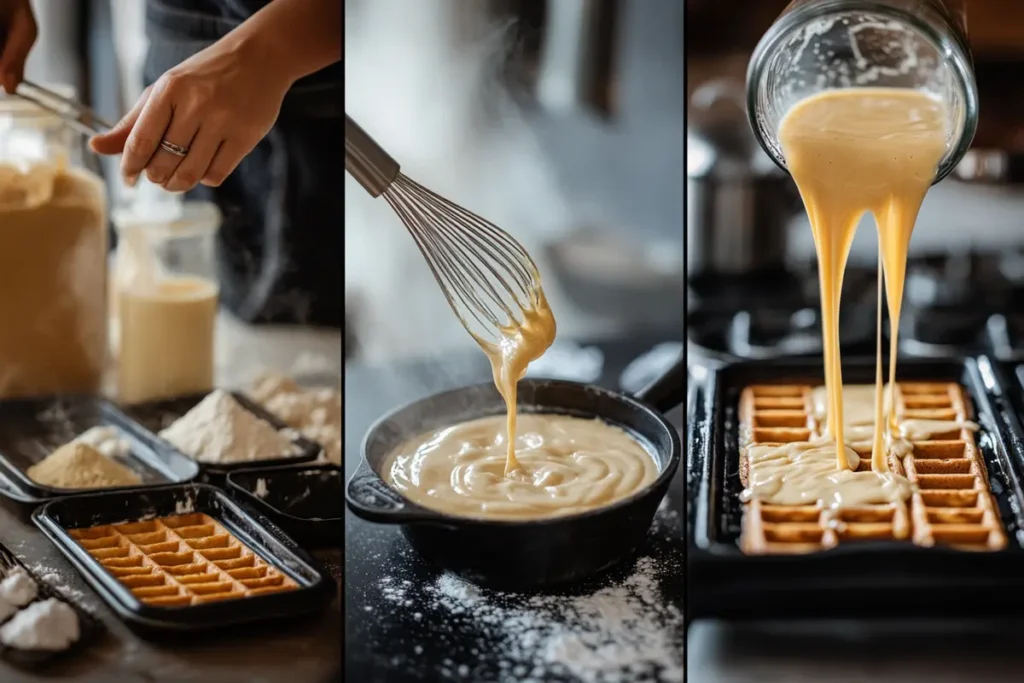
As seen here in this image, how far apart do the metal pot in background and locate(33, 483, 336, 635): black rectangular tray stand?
2.98 ft

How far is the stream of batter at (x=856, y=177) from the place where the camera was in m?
1.03

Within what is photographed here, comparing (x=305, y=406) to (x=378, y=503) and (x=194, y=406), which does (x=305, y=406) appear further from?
(x=378, y=503)

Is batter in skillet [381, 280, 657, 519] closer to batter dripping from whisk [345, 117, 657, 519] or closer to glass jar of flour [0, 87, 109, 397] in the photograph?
batter dripping from whisk [345, 117, 657, 519]

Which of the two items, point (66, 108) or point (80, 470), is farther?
point (66, 108)

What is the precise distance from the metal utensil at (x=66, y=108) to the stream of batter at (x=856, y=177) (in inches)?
29.8

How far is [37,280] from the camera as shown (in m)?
1.37

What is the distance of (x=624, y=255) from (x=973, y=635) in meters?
0.47

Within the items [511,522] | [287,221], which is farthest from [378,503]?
[287,221]

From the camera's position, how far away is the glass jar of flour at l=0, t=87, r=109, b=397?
4.34 ft

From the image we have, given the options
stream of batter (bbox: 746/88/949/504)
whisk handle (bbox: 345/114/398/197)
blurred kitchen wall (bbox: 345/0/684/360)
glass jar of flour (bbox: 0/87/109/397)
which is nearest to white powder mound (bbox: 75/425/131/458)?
glass jar of flour (bbox: 0/87/109/397)

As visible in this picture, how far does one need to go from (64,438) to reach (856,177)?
91cm

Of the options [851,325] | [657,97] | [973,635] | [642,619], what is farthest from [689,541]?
[851,325]

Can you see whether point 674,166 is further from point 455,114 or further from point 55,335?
point 55,335

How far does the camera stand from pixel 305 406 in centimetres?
140
